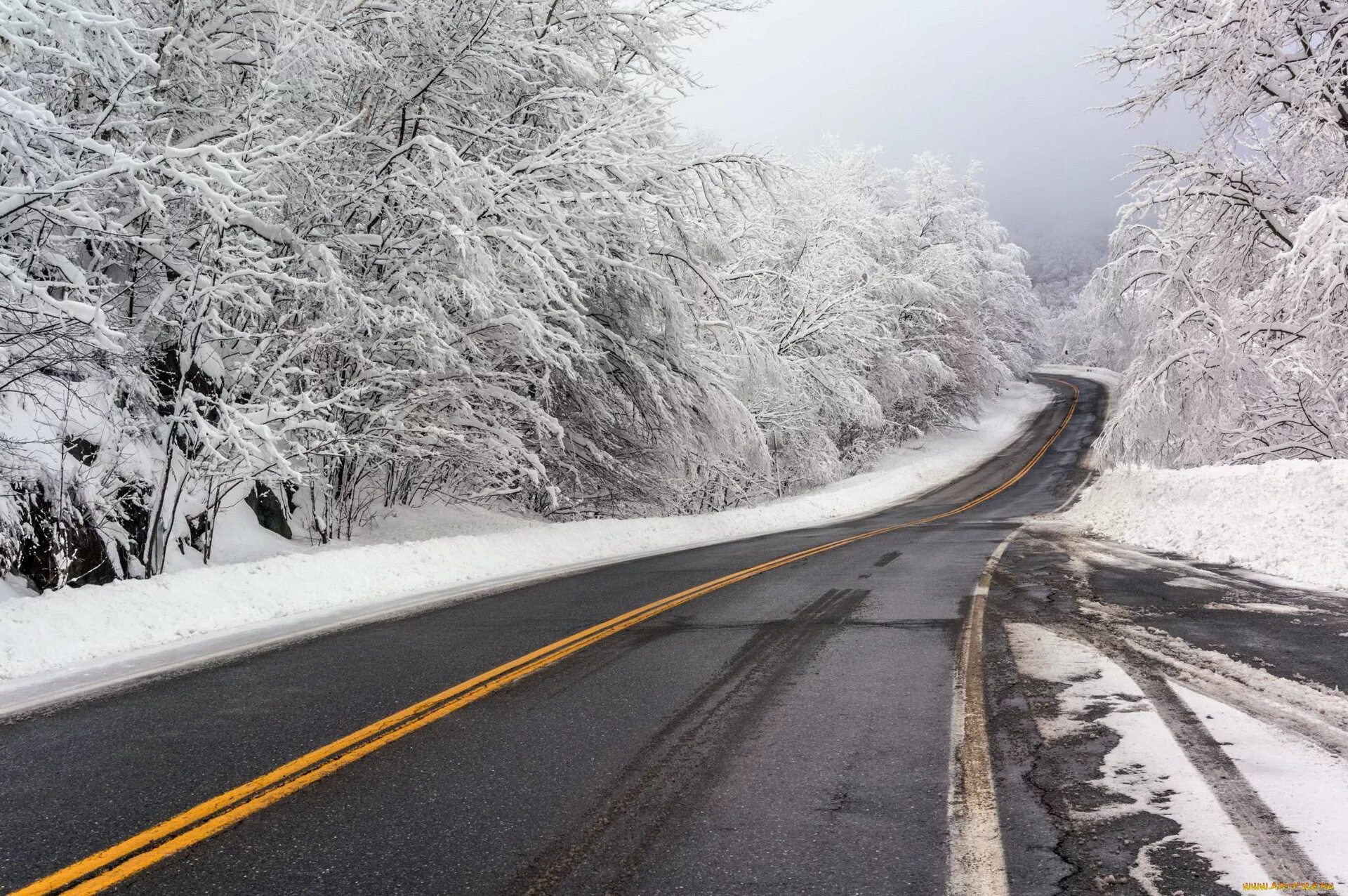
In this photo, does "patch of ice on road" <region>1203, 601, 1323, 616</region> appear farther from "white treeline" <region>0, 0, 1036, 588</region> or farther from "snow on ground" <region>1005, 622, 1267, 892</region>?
"white treeline" <region>0, 0, 1036, 588</region>

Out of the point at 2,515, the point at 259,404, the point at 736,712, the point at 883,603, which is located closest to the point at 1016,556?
the point at 883,603

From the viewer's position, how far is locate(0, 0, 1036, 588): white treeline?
8594 millimetres

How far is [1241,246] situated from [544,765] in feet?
58.7

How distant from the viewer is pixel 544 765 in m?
4.43

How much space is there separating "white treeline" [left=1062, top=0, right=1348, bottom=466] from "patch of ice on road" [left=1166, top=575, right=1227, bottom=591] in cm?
548

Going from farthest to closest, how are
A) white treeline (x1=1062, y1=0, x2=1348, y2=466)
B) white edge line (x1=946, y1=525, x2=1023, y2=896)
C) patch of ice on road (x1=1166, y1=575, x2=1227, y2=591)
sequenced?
white treeline (x1=1062, y1=0, x2=1348, y2=466) → patch of ice on road (x1=1166, y1=575, x2=1227, y2=591) → white edge line (x1=946, y1=525, x2=1023, y2=896)

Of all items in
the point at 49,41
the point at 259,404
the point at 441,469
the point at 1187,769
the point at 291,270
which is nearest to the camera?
the point at 1187,769

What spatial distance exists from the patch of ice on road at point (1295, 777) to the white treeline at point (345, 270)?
26.7ft

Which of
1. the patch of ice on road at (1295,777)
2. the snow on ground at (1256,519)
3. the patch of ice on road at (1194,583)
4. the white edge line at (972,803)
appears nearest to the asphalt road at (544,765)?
the white edge line at (972,803)

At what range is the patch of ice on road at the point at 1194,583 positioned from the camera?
9.80 metres

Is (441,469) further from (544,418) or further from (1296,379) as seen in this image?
(1296,379)

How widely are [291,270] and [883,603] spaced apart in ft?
27.7

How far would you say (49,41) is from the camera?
322 inches

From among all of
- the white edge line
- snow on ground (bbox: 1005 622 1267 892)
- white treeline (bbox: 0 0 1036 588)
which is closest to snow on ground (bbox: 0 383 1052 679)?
white treeline (bbox: 0 0 1036 588)
